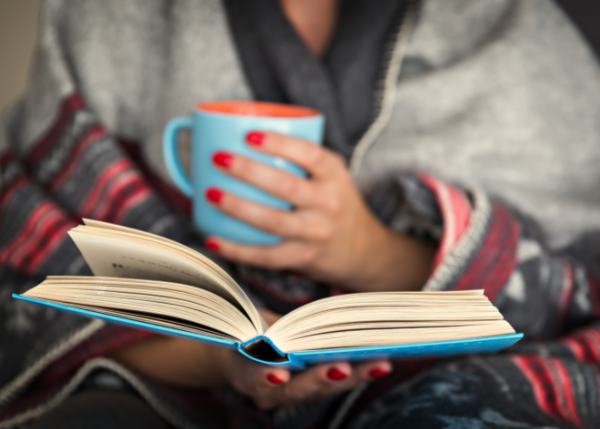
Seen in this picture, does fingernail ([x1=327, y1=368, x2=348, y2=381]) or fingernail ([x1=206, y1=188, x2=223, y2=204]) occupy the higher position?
fingernail ([x1=206, y1=188, x2=223, y2=204])

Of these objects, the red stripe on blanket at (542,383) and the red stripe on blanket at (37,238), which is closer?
the red stripe on blanket at (542,383)

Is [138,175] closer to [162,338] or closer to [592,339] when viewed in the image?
[162,338]

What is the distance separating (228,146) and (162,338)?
267mm

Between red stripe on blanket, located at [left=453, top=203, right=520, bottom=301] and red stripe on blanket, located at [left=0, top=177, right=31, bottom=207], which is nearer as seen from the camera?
red stripe on blanket, located at [left=453, top=203, right=520, bottom=301]

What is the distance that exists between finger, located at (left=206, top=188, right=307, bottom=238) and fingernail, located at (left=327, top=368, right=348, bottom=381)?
0.63 ft

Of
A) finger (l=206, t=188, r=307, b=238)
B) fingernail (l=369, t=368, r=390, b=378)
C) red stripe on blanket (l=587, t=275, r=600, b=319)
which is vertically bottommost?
red stripe on blanket (l=587, t=275, r=600, b=319)

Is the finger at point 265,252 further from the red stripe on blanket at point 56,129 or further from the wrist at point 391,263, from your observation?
the red stripe on blanket at point 56,129

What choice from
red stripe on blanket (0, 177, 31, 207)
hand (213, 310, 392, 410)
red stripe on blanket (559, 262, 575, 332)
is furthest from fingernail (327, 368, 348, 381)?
red stripe on blanket (0, 177, 31, 207)

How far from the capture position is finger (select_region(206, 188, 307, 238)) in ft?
2.00

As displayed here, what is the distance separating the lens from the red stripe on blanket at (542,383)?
0.56m

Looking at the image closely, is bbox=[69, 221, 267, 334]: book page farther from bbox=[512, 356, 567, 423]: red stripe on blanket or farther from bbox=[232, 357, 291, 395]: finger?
bbox=[512, 356, 567, 423]: red stripe on blanket

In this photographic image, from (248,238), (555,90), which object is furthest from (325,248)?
(555,90)

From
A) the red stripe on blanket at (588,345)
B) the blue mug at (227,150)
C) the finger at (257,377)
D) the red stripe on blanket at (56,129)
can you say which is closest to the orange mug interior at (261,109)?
the blue mug at (227,150)

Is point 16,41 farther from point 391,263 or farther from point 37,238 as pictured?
point 391,263
